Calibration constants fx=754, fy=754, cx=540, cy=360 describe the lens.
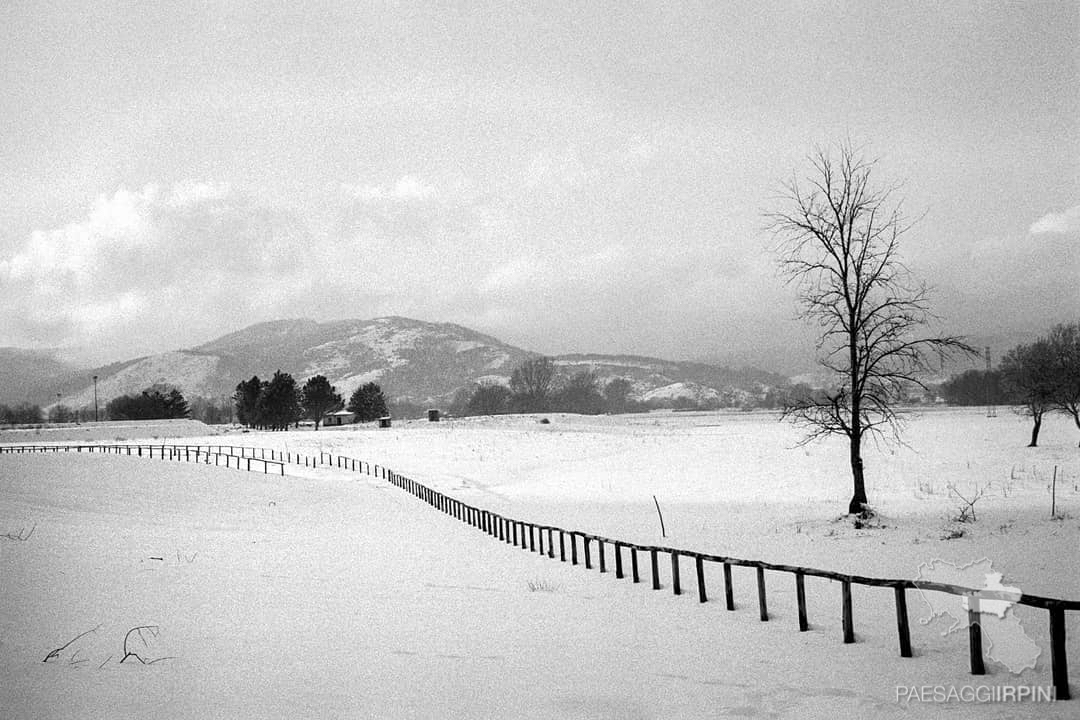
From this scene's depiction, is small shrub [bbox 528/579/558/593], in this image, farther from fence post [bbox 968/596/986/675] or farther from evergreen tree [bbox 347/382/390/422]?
evergreen tree [bbox 347/382/390/422]

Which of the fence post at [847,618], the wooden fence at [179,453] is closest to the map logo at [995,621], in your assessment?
the fence post at [847,618]

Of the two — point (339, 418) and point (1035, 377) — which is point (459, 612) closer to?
point (1035, 377)

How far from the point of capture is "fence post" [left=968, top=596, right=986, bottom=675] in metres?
7.80

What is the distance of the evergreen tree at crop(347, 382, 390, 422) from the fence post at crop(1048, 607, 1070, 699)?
136 meters

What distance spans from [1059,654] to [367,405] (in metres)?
140

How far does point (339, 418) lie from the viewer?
13875 cm

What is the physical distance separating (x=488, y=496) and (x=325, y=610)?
106 feet

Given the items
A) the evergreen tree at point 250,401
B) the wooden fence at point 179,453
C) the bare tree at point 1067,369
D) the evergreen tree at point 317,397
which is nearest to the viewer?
the bare tree at point 1067,369

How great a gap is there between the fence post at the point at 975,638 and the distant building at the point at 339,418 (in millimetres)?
136199

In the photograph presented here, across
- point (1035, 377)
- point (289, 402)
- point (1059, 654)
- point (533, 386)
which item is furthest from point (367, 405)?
point (1059, 654)

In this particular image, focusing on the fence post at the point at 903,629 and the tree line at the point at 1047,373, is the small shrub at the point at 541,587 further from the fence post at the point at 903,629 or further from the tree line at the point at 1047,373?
the tree line at the point at 1047,373

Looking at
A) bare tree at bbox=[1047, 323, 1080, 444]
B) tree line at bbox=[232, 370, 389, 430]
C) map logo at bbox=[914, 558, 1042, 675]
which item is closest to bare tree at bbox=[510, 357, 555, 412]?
tree line at bbox=[232, 370, 389, 430]

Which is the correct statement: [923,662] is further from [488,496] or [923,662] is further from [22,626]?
[488,496]

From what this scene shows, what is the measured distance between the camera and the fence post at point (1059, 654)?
681 centimetres
